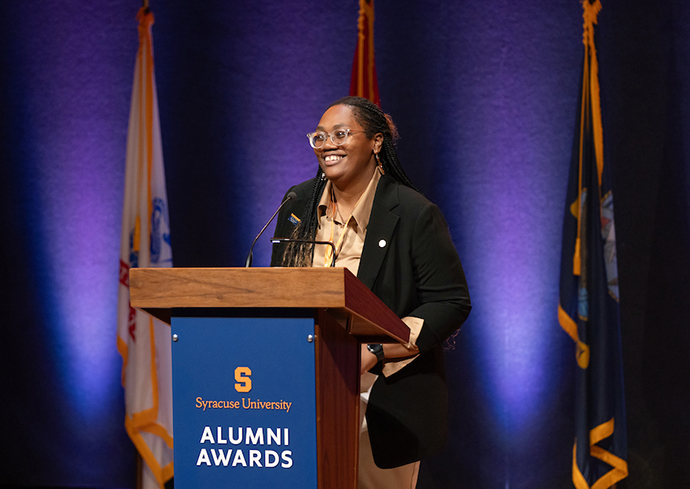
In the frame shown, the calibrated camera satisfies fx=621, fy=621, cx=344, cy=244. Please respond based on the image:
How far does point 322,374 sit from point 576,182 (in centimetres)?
220

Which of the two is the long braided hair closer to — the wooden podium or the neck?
the neck

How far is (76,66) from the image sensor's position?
352cm

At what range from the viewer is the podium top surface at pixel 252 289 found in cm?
94

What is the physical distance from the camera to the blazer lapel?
66.1 inches

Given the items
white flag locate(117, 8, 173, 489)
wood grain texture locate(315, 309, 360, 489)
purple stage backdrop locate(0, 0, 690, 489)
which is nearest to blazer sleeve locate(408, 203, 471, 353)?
wood grain texture locate(315, 309, 360, 489)

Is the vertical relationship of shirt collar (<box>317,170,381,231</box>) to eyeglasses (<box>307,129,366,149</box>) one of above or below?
below

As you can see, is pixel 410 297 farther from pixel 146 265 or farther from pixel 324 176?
pixel 146 265

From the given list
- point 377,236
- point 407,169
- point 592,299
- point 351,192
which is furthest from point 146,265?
point 592,299

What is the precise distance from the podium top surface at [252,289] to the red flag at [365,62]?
2.07 m

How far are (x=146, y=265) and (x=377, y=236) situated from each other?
66.4 inches

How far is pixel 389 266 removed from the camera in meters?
1.71

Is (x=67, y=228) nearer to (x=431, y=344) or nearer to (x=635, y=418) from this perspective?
(x=431, y=344)

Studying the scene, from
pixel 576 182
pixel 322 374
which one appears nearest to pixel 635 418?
pixel 576 182

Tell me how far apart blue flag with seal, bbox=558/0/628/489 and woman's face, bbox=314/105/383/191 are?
1.40 meters
